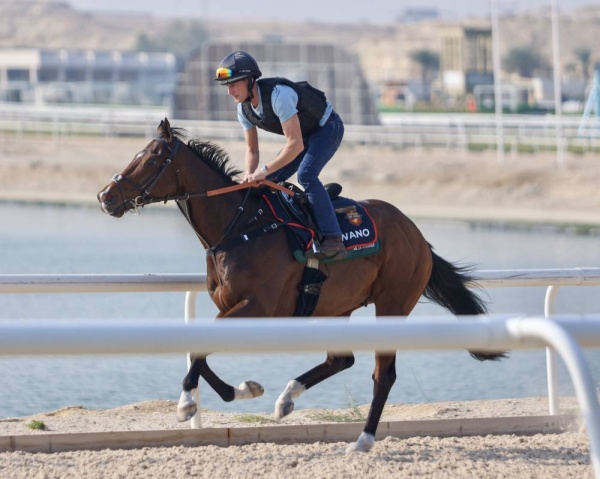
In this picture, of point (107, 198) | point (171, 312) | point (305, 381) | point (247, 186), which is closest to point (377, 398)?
point (305, 381)

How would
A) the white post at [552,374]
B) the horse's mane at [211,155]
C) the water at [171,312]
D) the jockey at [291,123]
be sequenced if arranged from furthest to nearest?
the water at [171,312]
the white post at [552,374]
the horse's mane at [211,155]
the jockey at [291,123]

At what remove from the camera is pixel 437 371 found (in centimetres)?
1103

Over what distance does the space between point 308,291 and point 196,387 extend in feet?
2.55

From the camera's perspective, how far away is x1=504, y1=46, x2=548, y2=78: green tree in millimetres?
145125

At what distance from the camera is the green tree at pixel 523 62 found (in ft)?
476

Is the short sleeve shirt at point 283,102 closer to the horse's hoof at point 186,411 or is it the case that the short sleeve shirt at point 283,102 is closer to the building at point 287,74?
the horse's hoof at point 186,411

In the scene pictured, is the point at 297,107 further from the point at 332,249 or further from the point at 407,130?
the point at 407,130

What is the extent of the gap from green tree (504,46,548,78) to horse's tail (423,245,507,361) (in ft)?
465

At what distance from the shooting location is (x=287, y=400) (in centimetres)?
632

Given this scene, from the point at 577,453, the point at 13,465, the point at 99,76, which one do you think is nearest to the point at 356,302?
the point at 577,453

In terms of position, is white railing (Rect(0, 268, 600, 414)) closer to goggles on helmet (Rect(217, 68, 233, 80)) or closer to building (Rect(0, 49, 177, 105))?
goggles on helmet (Rect(217, 68, 233, 80))

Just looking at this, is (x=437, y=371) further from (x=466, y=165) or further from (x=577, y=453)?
(x=466, y=165)

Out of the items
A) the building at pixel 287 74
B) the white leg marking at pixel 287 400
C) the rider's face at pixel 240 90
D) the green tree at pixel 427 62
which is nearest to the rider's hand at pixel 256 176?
the rider's face at pixel 240 90

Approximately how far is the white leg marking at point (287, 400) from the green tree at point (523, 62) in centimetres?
14235
